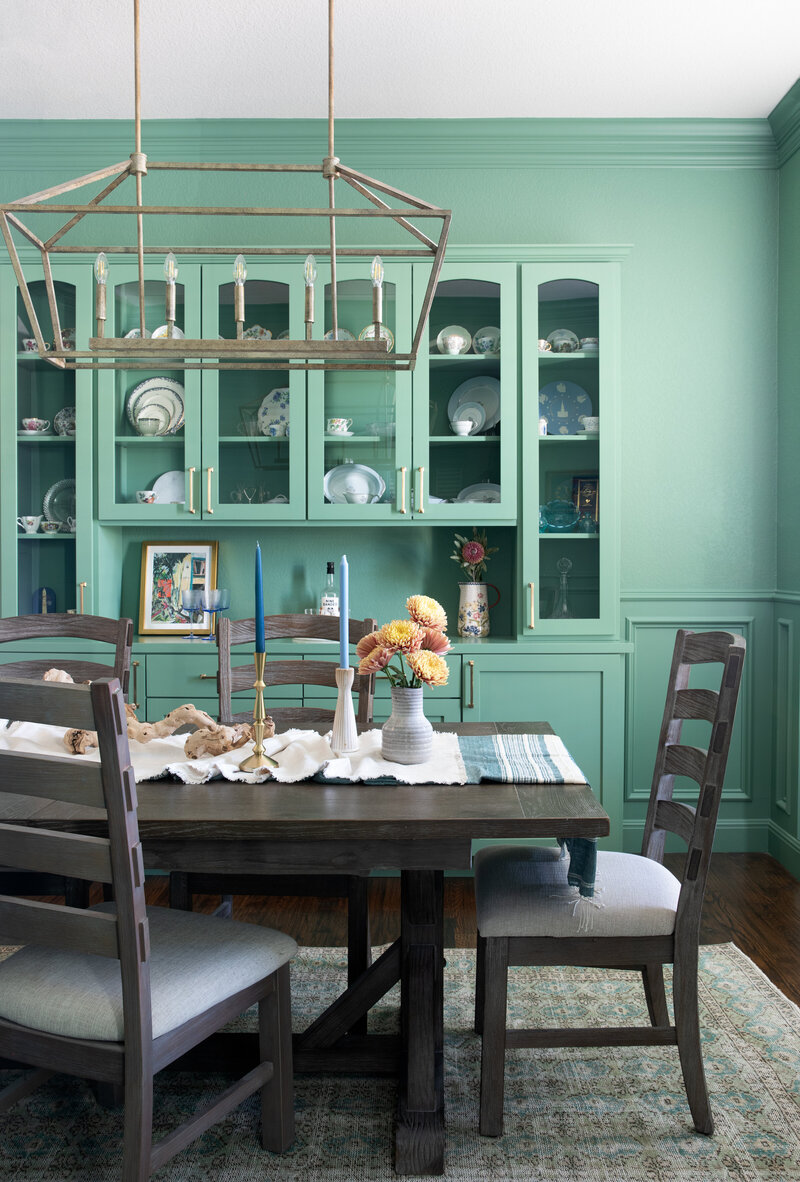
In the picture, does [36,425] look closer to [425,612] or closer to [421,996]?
[425,612]

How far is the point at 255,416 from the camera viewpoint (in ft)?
10.9

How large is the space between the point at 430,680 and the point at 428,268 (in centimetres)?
204

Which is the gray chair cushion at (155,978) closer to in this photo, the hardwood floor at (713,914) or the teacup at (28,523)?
the hardwood floor at (713,914)

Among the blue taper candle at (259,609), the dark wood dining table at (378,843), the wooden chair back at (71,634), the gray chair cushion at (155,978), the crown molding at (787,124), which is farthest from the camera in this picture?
the crown molding at (787,124)

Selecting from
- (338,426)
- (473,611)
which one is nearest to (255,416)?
(338,426)

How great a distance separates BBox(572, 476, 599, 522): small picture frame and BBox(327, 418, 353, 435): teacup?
2.77 feet

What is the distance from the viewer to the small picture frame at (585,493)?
3.28m

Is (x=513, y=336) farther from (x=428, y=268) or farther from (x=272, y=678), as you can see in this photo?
(x=272, y=678)

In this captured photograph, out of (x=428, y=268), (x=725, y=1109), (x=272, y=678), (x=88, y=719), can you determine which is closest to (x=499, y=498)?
(x=428, y=268)

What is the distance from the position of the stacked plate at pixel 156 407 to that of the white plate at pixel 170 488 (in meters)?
0.16

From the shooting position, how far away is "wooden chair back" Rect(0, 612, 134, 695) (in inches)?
94.0

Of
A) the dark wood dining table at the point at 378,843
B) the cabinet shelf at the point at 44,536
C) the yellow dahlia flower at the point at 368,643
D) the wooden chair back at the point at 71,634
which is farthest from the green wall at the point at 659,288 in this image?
the dark wood dining table at the point at 378,843

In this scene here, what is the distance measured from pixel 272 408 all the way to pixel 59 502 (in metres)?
0.86

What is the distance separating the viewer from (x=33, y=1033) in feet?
4.54
